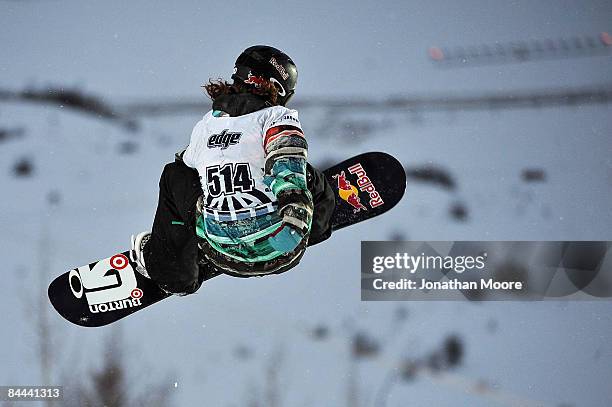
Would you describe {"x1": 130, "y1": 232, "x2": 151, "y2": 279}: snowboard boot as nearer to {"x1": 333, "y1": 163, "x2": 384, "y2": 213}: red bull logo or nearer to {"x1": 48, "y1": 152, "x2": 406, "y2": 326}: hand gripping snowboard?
{"x1": 48, "y1": 152, "x2": 406, "y2": 326}: hand gripping snowboard

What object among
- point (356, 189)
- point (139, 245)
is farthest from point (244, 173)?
point (356, 189)

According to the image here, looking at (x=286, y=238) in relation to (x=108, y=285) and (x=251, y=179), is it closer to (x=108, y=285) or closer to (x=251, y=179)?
(x=251, y=179)

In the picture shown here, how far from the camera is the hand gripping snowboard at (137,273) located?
3.12 m

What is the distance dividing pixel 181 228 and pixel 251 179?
0.46 metres

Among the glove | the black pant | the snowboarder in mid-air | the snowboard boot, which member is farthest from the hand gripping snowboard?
the glove

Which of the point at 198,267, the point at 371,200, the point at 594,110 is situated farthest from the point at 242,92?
the point at 594,110

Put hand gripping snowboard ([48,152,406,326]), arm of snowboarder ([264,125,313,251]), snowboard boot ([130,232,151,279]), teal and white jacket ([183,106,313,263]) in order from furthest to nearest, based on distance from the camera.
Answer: hand gripping snowboard ([48,152,406,326]), snowboard boot ([130,232,151,279]), teal and white jacket ([183,106,313,263]), arm of snowboarder ([264,125,313,251])

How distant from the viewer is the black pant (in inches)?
98.3

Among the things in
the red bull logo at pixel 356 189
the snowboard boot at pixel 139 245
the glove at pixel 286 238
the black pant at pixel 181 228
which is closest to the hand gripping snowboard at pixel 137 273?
the red bull logo at pixel 356 189

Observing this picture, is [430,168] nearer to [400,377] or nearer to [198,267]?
[400,377]

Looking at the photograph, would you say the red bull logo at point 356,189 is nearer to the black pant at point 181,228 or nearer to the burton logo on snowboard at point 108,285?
the black pant at point 181,228

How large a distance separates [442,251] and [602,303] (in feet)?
2.99

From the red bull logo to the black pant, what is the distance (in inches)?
19.6

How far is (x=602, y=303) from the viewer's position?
4484mm
